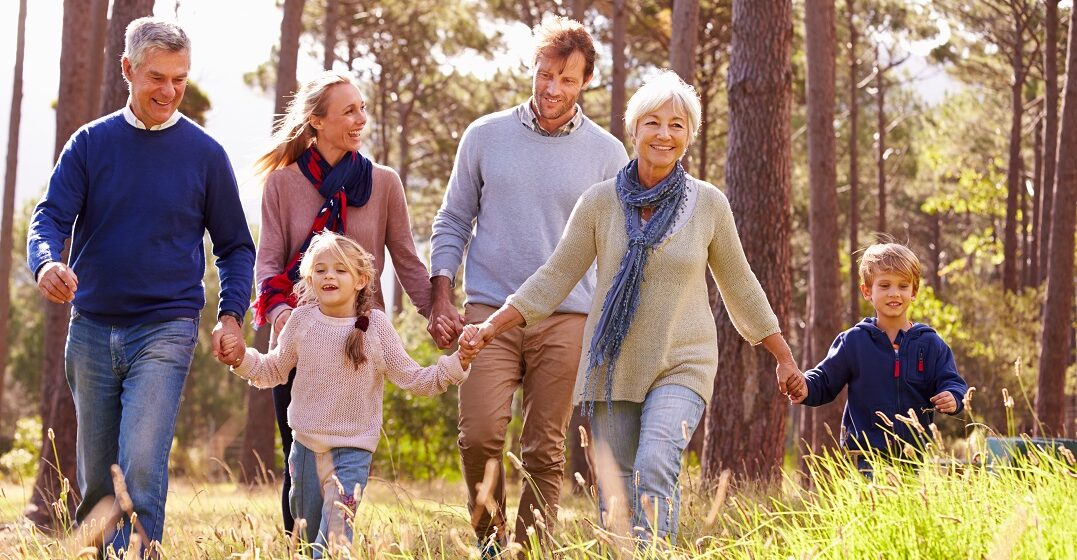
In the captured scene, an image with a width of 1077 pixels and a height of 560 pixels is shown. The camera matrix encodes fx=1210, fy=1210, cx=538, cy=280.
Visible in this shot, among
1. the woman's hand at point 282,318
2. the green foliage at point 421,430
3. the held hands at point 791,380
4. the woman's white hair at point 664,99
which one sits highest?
the woman's white hair at point 664,99

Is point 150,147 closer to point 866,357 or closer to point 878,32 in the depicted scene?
point 866,357

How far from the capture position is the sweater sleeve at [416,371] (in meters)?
4.59

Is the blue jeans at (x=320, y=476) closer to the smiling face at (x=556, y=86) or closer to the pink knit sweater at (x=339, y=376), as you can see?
the pink knit sweater at (x=339, y=376)

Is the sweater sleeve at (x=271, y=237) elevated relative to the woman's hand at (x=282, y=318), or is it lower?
elevated

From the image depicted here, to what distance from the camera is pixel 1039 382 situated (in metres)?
12.4

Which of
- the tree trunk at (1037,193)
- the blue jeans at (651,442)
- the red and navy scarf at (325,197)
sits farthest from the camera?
the tree trunk at (1037,193)

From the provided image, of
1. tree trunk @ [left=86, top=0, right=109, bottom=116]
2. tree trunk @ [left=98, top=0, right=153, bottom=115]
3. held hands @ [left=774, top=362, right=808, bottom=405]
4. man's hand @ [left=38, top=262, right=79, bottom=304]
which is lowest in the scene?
held hands @ [left=774, top=362, right=808, bottom=405]

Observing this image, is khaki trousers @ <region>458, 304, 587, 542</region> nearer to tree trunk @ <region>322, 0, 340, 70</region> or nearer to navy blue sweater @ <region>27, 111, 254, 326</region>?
navy blue sweater @ <region>27, 111, 254, 326</region>

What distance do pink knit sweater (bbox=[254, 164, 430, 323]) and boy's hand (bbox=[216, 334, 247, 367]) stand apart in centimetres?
34

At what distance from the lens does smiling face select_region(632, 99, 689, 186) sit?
15.0ft

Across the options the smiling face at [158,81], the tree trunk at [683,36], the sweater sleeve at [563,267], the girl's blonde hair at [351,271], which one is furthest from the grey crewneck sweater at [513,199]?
the tree trunk at [683,36]

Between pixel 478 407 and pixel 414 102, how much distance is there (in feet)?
80.5

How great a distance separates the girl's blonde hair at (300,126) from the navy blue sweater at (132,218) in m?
0.36

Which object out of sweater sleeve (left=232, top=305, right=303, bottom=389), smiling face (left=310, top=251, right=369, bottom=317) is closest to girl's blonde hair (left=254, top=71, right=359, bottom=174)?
smiling face (left=310, top=251, right=369, bottom=317)
